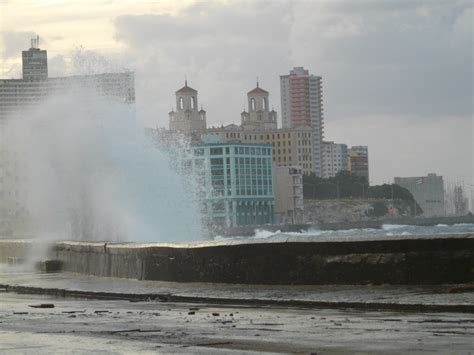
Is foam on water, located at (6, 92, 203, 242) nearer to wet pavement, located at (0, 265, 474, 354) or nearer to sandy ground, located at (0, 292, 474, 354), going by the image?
wet pavement, located at (0, 265, 474, 354)

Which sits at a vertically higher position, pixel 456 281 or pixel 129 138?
pixel 129 138

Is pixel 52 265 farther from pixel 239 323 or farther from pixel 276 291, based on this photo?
pixel 239 323

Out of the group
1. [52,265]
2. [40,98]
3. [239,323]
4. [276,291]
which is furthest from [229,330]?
[40,98]

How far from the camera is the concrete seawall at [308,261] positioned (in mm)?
15078

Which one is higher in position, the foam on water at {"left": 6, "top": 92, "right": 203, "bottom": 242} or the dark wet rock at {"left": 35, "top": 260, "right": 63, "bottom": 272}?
the foam on water at {"left": 6, "top": 92, "right": 203, "bottom": 242}

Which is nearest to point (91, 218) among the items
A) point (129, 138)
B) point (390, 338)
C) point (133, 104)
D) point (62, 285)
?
point (129, 138)

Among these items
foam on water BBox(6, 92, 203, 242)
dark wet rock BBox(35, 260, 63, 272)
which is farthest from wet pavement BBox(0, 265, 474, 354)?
foam on water BBox(6, 92, 203, 242)

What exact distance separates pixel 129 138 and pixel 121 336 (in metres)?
29.7

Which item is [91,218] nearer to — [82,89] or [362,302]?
[82,89]

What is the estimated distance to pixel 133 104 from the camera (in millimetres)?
44156

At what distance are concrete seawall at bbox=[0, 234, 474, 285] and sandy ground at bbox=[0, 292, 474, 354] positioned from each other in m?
2.14

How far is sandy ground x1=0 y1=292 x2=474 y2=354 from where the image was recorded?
9539mm

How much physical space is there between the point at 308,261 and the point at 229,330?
218 inches

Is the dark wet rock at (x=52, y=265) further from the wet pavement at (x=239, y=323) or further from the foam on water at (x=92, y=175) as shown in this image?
the foam on water at (x=92, y=175)
